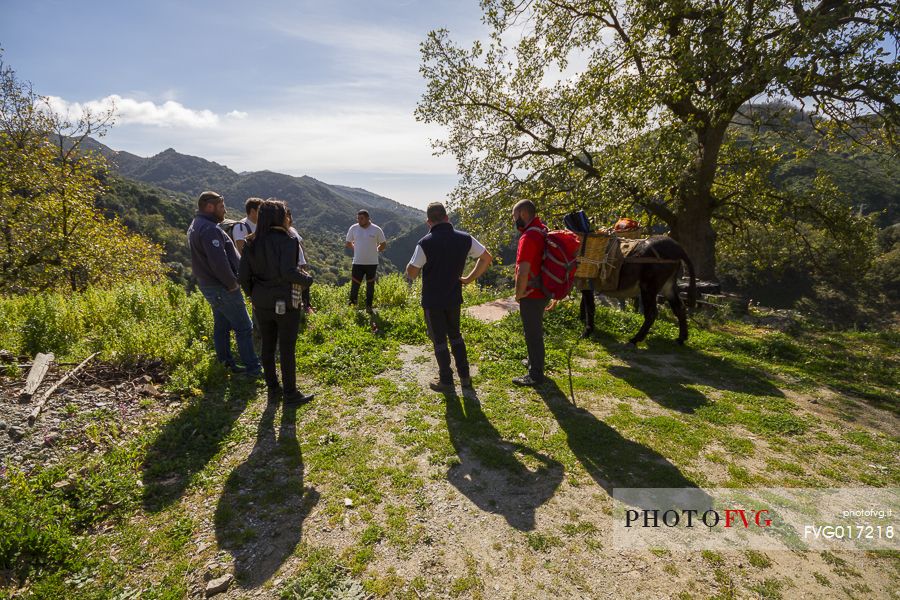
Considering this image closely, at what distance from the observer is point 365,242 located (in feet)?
30.6

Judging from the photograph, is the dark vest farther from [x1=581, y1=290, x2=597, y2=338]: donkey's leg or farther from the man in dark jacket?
[x1=581, y1=290, x2=597, y2=338]: donkey's leg

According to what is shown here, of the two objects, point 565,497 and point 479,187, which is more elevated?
point 479,187

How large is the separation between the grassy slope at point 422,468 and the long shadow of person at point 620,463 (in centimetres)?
3

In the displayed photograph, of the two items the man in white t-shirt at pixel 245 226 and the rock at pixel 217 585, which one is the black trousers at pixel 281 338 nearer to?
the man in white t-shirt at pixel 245 226

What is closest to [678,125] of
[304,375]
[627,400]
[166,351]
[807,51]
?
[807,51]

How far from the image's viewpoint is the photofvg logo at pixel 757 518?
3.08 metres

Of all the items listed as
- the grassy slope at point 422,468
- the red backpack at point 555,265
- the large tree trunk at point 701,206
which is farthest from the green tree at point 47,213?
the large tree trunk at point 701,206

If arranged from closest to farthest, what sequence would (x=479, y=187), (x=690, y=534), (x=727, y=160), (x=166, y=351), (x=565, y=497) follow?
(x=690, y=534) < (x=565, y=497) < (x=166, y=351) < (x=727, y=160) < (x=479, y=187)

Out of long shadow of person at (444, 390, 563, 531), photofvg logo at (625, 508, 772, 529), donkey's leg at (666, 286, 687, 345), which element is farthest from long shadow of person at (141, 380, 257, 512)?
donkey's leg at (666, 286, 687, 345)

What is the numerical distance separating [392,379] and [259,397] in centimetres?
200

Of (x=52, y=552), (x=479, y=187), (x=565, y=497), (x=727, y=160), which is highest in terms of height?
(x=727, y=160)

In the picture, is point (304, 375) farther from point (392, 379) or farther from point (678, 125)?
point (678, 125)

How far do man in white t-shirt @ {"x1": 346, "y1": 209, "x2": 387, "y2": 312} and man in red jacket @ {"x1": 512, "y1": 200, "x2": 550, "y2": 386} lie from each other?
4.70 meters

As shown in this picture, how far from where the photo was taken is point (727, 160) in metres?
13.0
